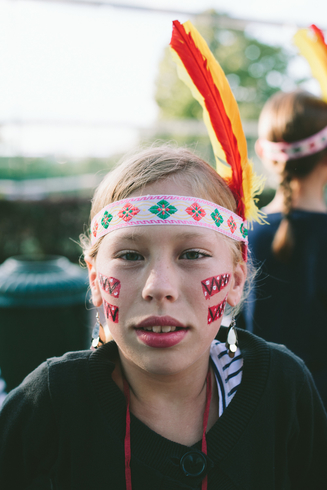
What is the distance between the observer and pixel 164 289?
114 centimetres

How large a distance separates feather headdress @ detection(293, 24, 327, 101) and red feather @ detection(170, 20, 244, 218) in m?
1.04

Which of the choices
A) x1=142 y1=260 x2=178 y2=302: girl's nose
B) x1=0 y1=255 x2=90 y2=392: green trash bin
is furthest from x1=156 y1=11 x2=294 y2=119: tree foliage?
x1=142 y1=260 x2=178 y2=302: girl's nose

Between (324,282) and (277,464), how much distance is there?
981 mm

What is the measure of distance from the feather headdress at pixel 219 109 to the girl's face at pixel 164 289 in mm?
276

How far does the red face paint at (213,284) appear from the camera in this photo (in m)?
1.26

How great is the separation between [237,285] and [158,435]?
0.58 meters

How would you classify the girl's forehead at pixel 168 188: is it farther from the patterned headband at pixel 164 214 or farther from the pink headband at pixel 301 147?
the pink headband at pixel 301 147

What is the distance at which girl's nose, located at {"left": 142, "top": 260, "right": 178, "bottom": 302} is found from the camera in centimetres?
114

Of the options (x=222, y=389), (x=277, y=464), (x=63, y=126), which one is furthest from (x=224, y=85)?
(x=63, y=126)

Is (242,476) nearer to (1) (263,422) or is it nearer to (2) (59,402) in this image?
(1) (263,422)

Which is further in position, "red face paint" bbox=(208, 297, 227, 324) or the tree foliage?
the tree foliage

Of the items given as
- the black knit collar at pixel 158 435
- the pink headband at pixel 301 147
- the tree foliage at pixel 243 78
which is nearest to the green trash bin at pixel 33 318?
the black knit collar at pixel 158 435

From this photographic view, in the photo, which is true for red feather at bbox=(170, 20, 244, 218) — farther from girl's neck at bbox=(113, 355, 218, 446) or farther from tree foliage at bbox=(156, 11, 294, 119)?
tree foliage at bbox=(156, 11, 294, 119)

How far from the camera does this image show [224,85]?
1460mm
